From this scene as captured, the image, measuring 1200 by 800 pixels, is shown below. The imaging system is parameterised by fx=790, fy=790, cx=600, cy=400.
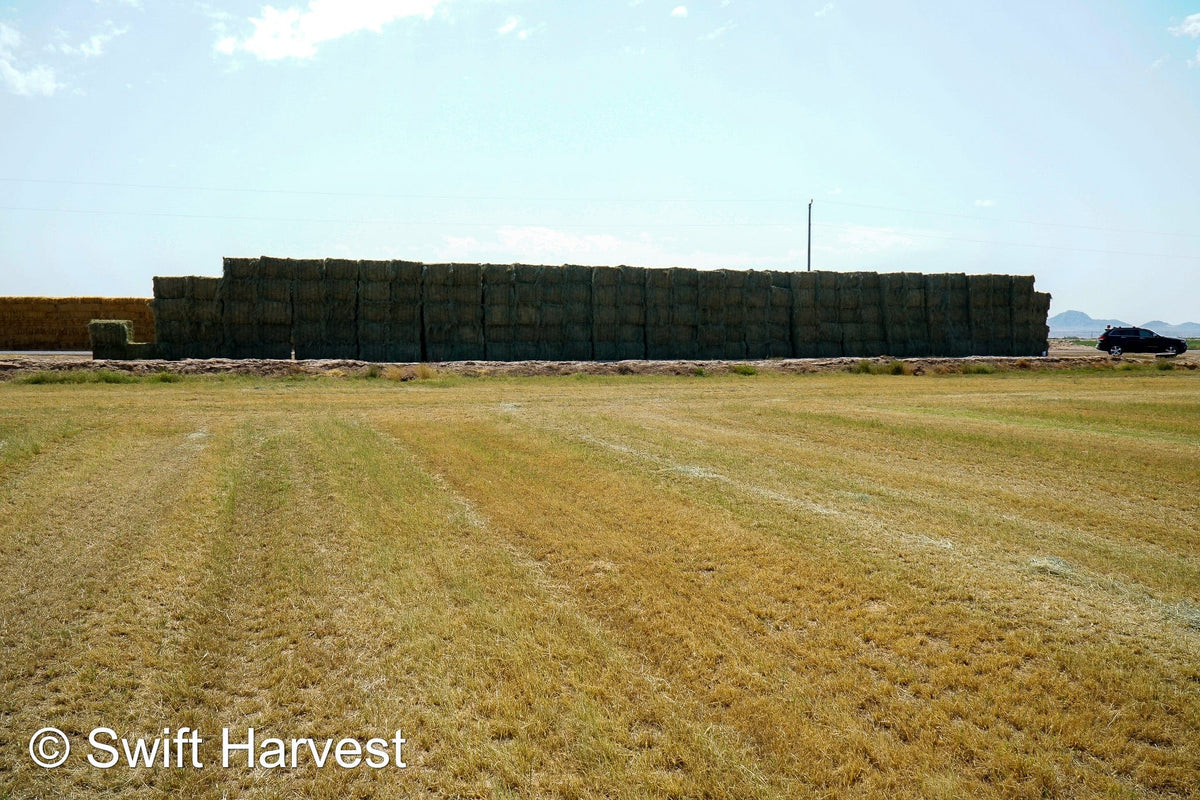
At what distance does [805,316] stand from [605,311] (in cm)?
978

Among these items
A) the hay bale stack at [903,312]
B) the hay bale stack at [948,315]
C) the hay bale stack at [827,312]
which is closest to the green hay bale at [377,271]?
the hay bale stack at [827,312]

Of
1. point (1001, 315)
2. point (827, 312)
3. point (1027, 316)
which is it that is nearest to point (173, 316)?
point (827, 312)

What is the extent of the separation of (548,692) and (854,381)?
74.5ft

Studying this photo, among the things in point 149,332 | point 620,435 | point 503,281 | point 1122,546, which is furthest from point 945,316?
point 149,332

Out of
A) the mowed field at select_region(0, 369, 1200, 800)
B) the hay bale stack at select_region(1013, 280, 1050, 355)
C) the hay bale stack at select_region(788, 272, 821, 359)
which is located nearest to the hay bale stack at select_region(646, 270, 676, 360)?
the hay bale stack at select_region(788, 272, 821, 359)

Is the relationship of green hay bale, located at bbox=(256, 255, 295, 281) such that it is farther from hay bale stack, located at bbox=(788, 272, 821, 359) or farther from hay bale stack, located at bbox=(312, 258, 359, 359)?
hay bale stack, located at bbox=(788, 272, 821, 359)

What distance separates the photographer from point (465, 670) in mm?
4676

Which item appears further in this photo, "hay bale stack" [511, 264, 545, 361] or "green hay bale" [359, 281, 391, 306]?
"hay bale stack" [511, 264, 545, 361]

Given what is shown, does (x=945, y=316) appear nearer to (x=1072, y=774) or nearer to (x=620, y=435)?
(x=620, y=435)

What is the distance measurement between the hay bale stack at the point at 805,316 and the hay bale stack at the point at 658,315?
6261 mm

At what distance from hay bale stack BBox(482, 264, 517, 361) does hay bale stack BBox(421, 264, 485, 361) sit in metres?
0.36

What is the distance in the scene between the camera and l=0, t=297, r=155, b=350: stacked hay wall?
40.9 metres

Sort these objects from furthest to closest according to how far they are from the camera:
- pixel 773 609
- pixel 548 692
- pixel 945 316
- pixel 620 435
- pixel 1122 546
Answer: pixel 945 316 → pixel 620 435 → pixel 1122 546 → pixel 773 609 → pixel 548 692

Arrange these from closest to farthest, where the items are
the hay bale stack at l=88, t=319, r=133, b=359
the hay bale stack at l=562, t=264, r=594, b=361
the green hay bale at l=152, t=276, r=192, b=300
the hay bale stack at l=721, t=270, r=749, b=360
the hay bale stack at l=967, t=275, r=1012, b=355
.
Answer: the hay bale stack at l=88, t=319, r=133, b=359 < the green hay bale at l=152, t=276, r=192, b=300 < the hay bale stack at l=562, t=264, r=594, b=361 < the hay bale stack at l=721, t=270, r=749, b=360 < the hay bale stack at l=967, t=275, r=1012, b=355
